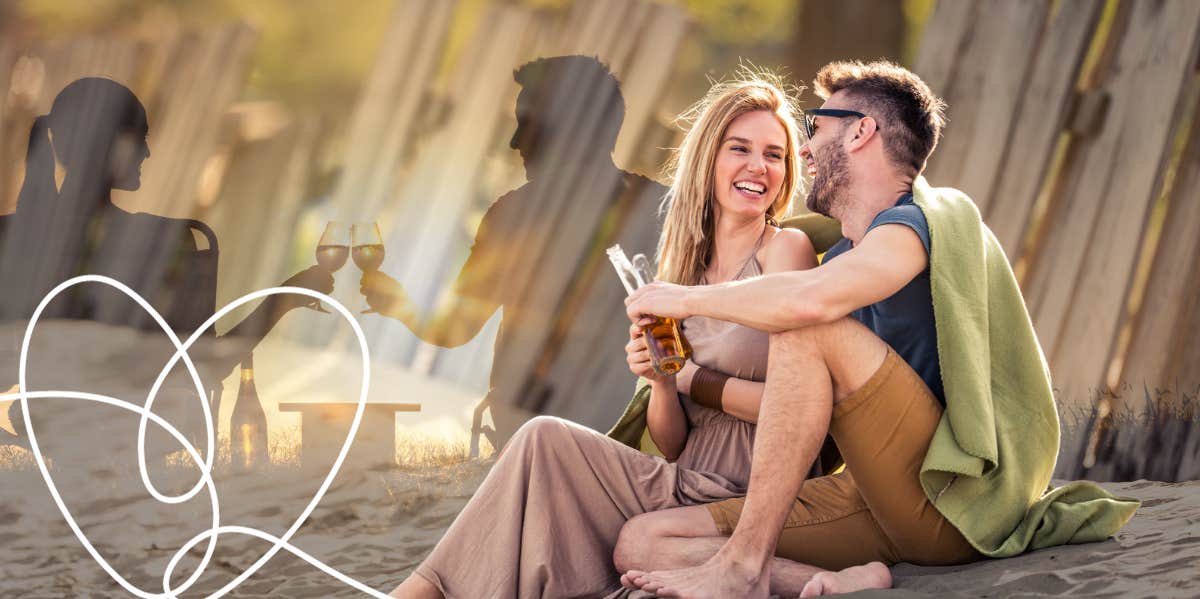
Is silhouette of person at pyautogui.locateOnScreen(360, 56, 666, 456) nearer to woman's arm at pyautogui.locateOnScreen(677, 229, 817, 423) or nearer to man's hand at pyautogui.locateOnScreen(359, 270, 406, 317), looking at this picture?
man's hand at pyautogui.locateOnScreen(359, 270, 406, 317)

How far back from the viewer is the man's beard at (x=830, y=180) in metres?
2.44

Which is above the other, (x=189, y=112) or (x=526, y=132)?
(x=526, y=132)

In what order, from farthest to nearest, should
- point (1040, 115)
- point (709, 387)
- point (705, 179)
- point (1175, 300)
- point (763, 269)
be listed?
point (1040, 115) < point (1175, 300) < point (705, 179) < point (763, 269) < point (709, 387)

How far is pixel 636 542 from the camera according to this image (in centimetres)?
246

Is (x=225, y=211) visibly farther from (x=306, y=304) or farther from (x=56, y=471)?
(x=56, y=471)

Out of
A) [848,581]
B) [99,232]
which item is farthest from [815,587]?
[99,232]

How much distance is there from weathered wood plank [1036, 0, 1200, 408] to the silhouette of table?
111 inches

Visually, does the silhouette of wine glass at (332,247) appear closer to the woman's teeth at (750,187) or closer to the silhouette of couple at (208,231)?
the silhouette of couple at (208,231)

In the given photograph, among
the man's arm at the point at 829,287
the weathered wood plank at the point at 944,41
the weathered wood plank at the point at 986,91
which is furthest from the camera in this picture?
the weathered wood plank at the point at 944,41

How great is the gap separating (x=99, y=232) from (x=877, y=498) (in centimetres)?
428

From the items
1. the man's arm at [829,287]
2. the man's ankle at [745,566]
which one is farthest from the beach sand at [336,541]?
the man's arm at [829,287]

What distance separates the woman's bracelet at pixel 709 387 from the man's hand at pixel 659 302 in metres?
0.26

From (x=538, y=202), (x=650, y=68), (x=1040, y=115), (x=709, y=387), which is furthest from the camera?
(x=538, y=202)

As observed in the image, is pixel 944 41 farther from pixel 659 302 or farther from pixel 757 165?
pixel 659 302
